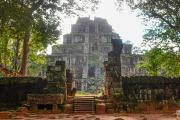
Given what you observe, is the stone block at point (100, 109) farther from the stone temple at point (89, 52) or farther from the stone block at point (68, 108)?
the stone temple at point (89, 52)

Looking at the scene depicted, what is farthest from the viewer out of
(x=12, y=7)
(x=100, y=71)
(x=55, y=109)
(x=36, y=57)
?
(x=100, y=71)

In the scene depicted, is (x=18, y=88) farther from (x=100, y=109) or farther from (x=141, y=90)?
(x=141, y=90)

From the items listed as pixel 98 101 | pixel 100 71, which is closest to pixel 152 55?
pixel 98 101

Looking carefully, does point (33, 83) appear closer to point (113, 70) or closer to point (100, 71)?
point (113, 70)

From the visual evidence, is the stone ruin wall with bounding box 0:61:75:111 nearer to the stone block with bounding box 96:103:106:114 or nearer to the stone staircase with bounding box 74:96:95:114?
the stone staircase with bounding box 74:96:95:114

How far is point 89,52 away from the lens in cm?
5712

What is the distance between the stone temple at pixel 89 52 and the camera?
54375 millimetres

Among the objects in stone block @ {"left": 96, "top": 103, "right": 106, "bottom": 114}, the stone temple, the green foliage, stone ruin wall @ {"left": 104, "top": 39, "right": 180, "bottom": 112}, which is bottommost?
stone block @ {"left": 96, "top": 103, "right": 106, "bottom": 114}

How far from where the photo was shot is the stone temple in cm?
5438

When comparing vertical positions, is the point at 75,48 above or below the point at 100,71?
above

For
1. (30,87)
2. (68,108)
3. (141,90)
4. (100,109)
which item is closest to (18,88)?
(30,87)

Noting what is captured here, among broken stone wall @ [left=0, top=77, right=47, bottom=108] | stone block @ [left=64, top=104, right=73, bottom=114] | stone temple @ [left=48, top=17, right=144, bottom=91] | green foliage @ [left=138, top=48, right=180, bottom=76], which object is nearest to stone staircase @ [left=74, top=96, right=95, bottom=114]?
stone block @ [left=64, top=104, right=73, bottom=114]

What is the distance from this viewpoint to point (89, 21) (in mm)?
59312

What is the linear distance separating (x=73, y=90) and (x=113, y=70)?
5556mm
